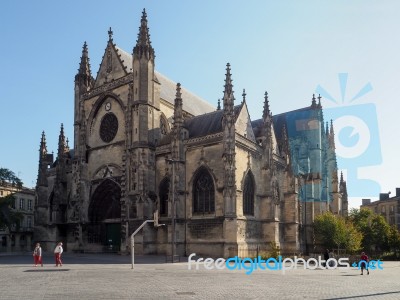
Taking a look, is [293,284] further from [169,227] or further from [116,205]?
[116,205]

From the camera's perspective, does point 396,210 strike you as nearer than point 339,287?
No

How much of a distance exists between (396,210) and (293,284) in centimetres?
7134

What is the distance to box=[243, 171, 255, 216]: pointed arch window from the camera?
33.9m

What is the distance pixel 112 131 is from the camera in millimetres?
39375

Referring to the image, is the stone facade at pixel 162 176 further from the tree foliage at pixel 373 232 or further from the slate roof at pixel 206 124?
the tree foliage at pixel 373 232

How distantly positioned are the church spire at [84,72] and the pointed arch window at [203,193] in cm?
1717

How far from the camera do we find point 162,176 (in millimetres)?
Result: 35094

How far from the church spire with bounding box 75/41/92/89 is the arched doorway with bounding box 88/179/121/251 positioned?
36.2ft

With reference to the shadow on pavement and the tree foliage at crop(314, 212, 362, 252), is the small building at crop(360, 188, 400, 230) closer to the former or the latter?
the tree foliage at crop(314, 212, 362, 252)

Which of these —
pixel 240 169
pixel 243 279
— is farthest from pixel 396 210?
pixel 243 279

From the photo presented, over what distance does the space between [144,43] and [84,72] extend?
9816 millimetres

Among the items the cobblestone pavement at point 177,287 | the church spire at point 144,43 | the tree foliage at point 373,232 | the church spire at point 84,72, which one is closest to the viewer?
the cobblestone pavement at point 177,287

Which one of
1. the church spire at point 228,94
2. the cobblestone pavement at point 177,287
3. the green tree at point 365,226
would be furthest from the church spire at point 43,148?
the green tree at point 365,226

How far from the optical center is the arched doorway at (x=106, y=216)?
37.8 m
